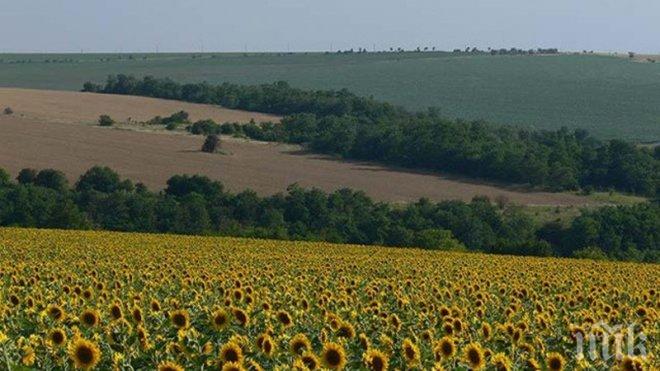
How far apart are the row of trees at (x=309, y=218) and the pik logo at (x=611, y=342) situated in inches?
1518

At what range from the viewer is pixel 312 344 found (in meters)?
9.34

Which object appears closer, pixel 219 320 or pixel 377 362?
pixel 377 362

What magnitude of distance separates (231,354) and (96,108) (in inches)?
4391

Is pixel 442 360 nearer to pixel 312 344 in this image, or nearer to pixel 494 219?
pixel 312 344

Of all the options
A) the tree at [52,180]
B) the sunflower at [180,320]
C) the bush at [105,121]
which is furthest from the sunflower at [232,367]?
the bush at [105,121]

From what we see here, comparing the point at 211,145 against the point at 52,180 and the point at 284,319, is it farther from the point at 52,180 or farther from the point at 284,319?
the point at 284,319

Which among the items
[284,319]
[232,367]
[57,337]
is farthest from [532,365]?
[57,337]

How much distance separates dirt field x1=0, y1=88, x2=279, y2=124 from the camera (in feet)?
358

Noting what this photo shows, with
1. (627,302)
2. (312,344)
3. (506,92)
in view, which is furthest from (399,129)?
(312,344)

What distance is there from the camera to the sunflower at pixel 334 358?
302 inches

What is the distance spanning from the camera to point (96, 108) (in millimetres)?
116312

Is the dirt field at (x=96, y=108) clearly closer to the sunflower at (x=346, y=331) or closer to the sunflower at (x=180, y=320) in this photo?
the sunflower at (x=180, y=320)

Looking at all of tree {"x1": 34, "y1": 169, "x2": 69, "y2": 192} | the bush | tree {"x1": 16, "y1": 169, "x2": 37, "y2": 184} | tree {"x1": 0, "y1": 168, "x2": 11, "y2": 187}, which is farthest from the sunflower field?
the bush

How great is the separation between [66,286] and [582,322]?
589 cm
